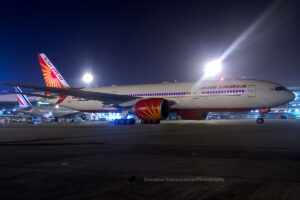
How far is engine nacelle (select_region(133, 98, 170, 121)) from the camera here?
26562 millimetres

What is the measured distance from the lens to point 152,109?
26609 mm

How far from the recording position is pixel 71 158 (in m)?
8.56

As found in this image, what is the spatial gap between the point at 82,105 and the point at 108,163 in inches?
1208

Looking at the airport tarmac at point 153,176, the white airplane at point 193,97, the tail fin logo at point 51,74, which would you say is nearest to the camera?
the airport tarmac at point 153,176

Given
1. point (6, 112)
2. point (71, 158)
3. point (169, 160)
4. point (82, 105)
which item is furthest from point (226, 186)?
point (6, 112)

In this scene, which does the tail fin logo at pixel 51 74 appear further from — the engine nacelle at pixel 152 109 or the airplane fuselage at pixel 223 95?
the engine nacelle at pixel 152 109

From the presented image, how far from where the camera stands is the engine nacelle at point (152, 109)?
26.6 m

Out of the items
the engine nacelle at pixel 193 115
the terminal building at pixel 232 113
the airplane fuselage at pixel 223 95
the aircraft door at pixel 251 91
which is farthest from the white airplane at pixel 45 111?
the aircraft door at pixel 251 91

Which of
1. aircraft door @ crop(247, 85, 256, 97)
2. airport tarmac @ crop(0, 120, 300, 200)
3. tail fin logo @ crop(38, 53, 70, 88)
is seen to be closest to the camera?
airport tarmac @ crop(0, 120, 300, 200)

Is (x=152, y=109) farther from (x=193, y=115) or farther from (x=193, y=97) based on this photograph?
(x=193, y=115)

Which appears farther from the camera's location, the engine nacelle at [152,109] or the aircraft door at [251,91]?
the aircraft door at [251,91]

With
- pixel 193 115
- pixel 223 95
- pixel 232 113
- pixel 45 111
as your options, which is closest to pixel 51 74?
pixel 45 111

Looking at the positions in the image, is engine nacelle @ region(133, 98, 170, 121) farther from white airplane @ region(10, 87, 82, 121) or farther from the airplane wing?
white airplane @ region(10, 87, 82, 121)

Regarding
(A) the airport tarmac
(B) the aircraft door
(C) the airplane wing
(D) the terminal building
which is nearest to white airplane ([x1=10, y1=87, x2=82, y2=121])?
(D) the terminal building
